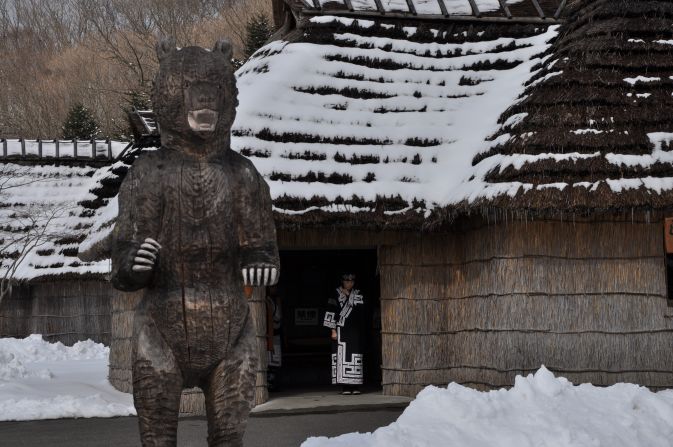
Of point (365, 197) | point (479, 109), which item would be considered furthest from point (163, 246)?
point (479, 109)

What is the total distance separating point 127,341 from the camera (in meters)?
12.6

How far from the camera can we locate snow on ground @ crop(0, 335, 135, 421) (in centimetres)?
1020

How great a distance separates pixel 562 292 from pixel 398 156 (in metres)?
2.64

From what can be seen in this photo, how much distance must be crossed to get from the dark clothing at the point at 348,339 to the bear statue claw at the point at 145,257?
26.3ft

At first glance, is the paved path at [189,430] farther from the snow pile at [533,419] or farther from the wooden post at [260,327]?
the snow pile at [533,419]

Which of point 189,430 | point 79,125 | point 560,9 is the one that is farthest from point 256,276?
point 79,125

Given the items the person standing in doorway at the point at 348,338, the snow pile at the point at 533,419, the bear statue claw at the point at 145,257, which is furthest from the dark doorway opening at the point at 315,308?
the bear statue claw at the point at 145,257

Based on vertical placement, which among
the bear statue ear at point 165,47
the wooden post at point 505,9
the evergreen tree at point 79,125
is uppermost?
the evergreen tree at point 79,125

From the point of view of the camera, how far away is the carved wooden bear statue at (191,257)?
4.24m

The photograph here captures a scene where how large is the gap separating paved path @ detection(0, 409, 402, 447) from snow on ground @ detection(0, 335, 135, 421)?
0.29 metres

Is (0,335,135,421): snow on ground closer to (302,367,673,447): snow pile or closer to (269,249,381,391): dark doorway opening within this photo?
(269,249,381,391): dark doorway opening

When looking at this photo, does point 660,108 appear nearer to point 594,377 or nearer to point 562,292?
point 562,292

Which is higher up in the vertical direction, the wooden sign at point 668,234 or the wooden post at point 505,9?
the wooden post at point 505,9

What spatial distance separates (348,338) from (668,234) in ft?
14.2
